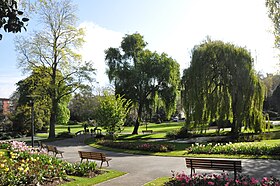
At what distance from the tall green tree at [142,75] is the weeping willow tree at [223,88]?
877 cm

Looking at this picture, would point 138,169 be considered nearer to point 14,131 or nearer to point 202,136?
point 202,136

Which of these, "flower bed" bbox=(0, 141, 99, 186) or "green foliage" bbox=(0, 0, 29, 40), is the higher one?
"green foliage" bbox=(0, 0, 29, 40)

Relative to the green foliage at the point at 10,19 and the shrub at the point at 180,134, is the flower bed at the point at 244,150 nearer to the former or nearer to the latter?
the shrub at the point at 180,134

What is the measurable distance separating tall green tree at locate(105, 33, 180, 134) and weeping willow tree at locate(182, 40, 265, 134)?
8.77 meters

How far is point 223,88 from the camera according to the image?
1027 inches

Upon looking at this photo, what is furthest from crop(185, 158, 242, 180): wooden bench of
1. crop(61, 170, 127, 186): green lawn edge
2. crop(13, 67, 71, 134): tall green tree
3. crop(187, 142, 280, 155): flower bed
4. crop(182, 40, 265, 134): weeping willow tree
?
crop(13, 67, 71, 134): tall green tree

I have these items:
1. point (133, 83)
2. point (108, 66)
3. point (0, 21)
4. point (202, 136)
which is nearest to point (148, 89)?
point (133, 83)

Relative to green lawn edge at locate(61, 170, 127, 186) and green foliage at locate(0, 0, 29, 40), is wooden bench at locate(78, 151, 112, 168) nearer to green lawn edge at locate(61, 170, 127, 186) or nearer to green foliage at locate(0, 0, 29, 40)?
green lawn edge at locate(61, 170, 127, 186)

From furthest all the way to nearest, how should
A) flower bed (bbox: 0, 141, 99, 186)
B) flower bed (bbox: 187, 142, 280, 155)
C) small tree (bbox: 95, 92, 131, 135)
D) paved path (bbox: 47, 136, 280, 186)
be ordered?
small tree (bbox: 95, 92, 131, 135), flower bed (bbox: 187, 142, 280, 155), paved path (bbox: 47, 136, 280, 186), flower bed (bbox: 0, 141, 99, 186)

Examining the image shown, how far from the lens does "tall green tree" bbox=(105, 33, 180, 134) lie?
35.4 m

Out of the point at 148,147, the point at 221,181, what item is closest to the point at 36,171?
the point at 221,181

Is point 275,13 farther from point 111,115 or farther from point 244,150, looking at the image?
point 111,115

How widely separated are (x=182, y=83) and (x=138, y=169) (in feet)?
50.3

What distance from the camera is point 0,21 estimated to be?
4105mm
